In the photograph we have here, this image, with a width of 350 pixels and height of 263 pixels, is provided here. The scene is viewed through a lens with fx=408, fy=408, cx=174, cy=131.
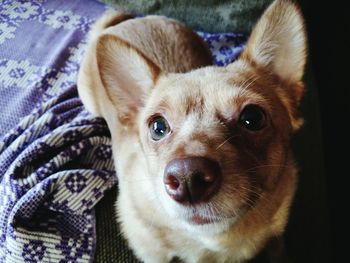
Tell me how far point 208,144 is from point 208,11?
120 cm

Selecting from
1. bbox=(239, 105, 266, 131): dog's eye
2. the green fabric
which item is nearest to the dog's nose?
bbox=(239, 105, 266, 131): dog's eye

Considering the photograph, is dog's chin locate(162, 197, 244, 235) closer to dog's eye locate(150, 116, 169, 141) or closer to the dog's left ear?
dog's eye locate(150, 116, 169, 141)

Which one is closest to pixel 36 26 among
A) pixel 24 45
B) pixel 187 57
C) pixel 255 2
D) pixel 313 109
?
pixel 24 45

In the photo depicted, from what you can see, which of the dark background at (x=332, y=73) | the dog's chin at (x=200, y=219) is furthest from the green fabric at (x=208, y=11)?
the dog's chin at (x=200, y=219)

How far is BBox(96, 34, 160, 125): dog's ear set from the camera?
4.65 feet

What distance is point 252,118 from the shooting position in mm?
1246

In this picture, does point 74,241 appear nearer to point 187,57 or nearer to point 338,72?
point 187,57

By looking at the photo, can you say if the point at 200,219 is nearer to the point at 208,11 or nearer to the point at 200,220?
the point at 200,220

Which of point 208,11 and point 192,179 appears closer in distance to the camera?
point 192,179

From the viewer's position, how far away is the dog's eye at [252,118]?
125cm

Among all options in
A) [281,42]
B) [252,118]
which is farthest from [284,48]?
[252,118]

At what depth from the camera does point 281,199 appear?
4.74ft

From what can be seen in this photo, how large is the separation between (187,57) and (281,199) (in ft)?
2.51

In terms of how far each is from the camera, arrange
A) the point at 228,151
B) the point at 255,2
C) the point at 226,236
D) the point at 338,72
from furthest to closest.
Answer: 1. the point at 338,72
2. the point at 255,2
3. the point at 226,236
4. the point at 228,151
